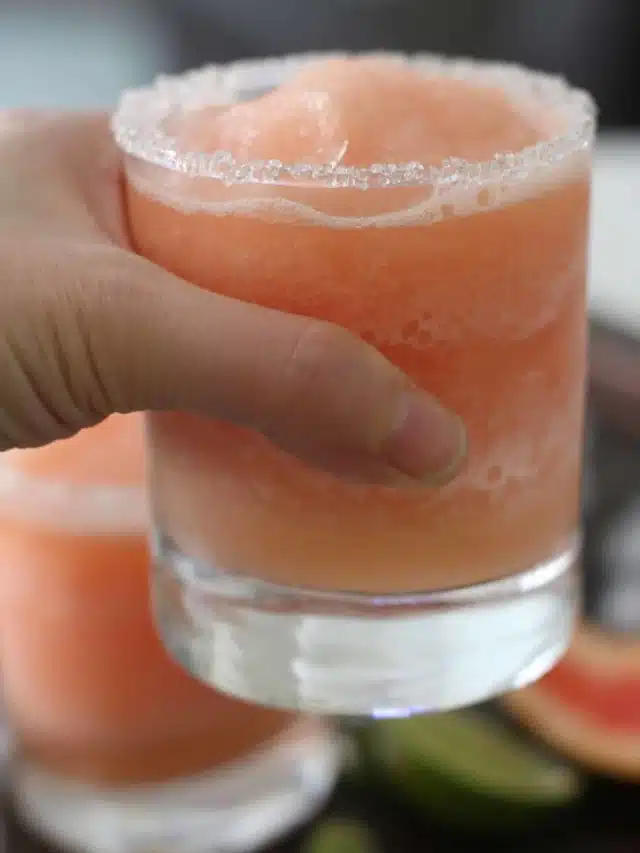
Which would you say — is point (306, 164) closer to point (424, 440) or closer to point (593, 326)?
point (424, 440)

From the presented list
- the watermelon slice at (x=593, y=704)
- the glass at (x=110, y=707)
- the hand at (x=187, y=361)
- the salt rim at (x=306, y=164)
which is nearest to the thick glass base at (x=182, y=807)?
the glass at (x=110, y=707)

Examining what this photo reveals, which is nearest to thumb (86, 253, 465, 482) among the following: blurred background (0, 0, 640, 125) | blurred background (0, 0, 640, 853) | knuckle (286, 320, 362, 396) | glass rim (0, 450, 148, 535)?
knuckle (286, 320, 362, 396)

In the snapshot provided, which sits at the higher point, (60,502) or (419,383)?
(419,383)

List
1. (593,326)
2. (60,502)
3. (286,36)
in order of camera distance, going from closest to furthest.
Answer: (60,502)
(593,326)
(286,36)

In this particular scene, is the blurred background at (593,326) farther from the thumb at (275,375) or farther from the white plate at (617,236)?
the thumb at (275,375)

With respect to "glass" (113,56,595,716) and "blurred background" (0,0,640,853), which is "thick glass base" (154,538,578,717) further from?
"blurred background" (0,0,640,853)

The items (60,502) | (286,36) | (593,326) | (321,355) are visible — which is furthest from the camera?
(286,36)

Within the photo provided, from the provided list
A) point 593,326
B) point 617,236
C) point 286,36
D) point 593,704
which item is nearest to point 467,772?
point 593,704

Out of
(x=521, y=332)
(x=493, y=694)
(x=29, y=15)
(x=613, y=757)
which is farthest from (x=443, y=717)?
(x=29, y=15)
